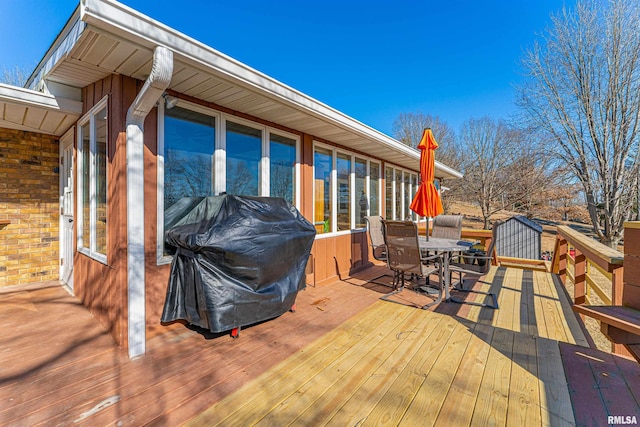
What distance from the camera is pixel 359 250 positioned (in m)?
5.59

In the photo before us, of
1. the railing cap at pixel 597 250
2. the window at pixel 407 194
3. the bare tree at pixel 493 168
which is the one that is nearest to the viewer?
the railing cap at pixel 597 250

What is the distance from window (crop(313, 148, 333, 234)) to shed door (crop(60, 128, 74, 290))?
133 inches

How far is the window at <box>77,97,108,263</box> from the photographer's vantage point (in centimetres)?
282

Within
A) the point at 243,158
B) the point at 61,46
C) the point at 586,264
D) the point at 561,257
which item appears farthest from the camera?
the point at 561,257

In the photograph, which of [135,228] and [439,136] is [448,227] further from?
[439,136]

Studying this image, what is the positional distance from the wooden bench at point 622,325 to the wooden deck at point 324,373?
14.1 inches

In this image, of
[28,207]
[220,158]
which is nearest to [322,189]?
[220,158]

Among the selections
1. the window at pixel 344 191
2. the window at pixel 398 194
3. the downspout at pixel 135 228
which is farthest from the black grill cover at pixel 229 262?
the window at pixel 398 194

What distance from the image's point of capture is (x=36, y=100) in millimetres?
2896

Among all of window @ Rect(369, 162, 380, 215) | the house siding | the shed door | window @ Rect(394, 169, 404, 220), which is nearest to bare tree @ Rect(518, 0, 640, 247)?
window @ Rect(394, 169, 404, 220)

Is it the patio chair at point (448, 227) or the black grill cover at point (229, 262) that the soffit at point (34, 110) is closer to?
the black grill cover at point (229, 262)

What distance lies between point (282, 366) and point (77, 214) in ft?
11.0

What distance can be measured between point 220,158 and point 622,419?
3788mm

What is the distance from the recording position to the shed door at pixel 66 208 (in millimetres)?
3850
